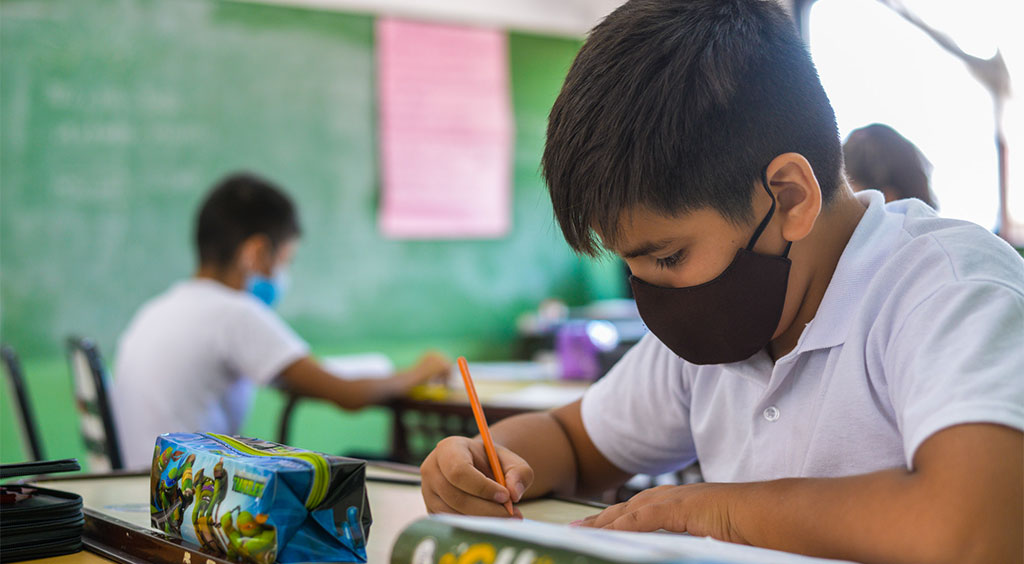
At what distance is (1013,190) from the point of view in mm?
2949

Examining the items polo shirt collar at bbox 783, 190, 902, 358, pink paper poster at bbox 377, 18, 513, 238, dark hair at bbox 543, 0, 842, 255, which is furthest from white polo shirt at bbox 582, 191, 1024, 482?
pink paper poster at bbox 377, 18, 513, 238

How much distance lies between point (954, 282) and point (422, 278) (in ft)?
10.4

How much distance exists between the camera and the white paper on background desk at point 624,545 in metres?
0.52

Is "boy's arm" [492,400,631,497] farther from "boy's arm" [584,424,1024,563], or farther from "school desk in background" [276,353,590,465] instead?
"school desk in background" [276,353,590,465]

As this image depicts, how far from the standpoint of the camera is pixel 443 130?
3910 millimetres

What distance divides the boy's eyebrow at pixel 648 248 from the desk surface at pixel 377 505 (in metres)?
0.28

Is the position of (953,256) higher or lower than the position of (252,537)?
higher

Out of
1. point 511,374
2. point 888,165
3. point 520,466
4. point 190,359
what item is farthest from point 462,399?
point 520,466

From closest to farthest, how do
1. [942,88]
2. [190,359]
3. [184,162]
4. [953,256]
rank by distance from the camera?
[953,256] < [190,359] < [942,88] < [184,162]

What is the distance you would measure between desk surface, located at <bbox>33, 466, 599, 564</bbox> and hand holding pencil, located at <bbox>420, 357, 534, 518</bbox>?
1.5 inches

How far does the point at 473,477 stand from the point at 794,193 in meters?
0.39

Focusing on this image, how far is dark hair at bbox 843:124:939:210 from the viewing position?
159 cm

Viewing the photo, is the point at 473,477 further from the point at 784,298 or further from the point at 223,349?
the point at 223,349

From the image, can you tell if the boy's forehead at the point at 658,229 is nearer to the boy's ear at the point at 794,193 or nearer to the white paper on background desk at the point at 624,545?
the boy's ear at the point at 794,193
